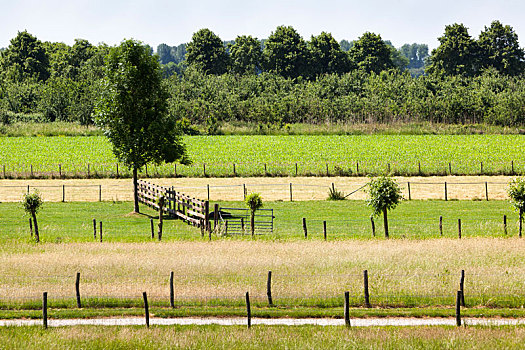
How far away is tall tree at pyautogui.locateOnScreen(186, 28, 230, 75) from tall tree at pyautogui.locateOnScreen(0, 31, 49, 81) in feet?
129

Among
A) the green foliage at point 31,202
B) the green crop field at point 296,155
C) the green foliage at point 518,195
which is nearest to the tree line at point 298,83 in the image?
the green crop field at point 296,155

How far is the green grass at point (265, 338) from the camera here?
18.6 meters

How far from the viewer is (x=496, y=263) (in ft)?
92.7

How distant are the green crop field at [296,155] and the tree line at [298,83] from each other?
1365 cm

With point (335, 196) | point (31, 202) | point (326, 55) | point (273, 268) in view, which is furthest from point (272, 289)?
point (326, 55)

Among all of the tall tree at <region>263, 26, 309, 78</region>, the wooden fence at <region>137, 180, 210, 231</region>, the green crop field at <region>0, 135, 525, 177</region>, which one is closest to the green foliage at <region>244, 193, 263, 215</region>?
the wooden fence at <region>137, 180, 210, 231</region>

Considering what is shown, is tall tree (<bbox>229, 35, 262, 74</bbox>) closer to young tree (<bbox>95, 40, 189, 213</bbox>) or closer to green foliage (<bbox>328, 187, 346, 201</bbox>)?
green foliage (<bbox>328, 187, 346, 201</bbox>)

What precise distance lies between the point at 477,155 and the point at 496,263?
5826cm

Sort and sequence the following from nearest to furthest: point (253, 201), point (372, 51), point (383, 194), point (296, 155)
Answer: point (383, 194) < point (253, 201) < point (296, 155) < point (372, 51)

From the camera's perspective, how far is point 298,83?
6156 inches

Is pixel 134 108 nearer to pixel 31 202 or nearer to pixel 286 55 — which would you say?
pixel 31 202

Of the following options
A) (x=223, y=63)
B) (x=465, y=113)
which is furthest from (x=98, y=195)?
(x=223, y=63)

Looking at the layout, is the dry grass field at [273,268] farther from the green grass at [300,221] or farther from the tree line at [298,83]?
the tree line at [298,83]

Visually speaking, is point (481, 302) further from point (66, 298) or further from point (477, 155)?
point (477, 155)
